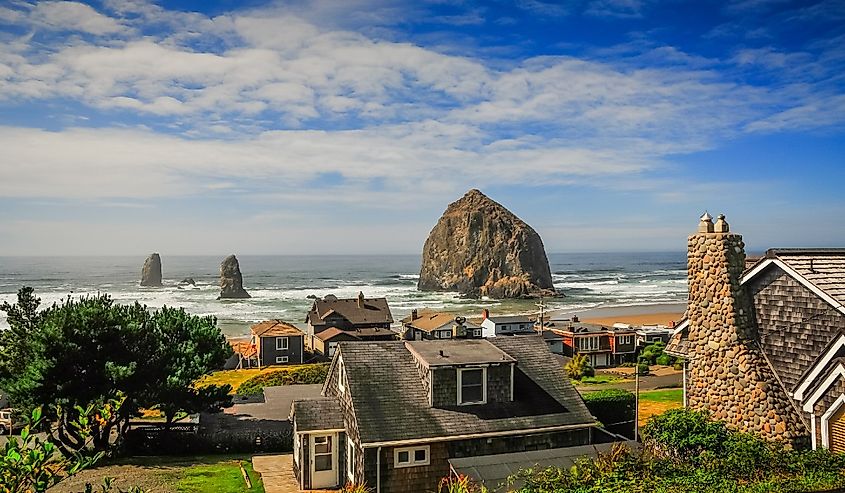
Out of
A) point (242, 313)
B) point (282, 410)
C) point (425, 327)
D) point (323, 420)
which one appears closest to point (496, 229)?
point (242, 313)

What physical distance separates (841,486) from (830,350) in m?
3.65

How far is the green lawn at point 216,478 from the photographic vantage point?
19891 mm

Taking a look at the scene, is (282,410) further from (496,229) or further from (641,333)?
(496,229)

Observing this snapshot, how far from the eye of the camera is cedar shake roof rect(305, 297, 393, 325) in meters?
62.1

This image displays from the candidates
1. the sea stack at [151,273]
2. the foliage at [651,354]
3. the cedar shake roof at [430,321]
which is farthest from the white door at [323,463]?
the sea stack at [151,273]

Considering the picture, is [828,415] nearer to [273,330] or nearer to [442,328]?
[442,328]

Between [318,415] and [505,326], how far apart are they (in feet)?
130

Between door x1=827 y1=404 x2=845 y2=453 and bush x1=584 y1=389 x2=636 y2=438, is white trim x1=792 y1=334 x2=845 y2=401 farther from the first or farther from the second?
bush x1=584 y1=389 x2=636 y2=438

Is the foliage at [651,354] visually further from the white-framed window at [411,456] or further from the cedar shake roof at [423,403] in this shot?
the white-framed window at [411,456]

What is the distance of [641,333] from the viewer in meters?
57.0

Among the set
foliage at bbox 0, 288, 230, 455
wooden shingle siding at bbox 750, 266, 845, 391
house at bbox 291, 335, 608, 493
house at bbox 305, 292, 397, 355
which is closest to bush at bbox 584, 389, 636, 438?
house at bbox 291, 335, 608, 493

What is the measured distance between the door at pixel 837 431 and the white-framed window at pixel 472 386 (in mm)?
9100

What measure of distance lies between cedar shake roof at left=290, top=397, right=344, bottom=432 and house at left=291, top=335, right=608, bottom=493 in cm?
3

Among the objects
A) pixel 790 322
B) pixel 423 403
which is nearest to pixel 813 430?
pixel 790 322
